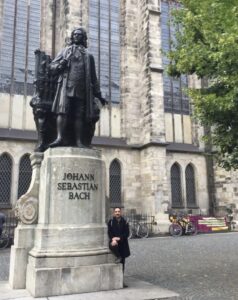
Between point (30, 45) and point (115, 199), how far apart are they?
10179 mm

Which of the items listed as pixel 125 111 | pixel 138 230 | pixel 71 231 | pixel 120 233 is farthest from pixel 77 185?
pixel 125 111

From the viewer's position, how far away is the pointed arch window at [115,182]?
781 inches

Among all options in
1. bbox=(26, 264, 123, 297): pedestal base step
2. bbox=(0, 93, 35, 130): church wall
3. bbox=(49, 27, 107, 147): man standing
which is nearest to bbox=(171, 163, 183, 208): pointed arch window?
bbox=(0, 93, 35, 130): church wall

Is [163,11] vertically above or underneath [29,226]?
above

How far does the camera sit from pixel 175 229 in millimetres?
17859

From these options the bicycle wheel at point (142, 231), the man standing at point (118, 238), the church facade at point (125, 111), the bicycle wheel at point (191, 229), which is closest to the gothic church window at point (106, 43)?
the church facade at point (125, 111)

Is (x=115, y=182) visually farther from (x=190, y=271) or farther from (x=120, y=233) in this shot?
(x=120, y=233)

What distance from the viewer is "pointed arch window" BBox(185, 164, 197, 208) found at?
21969 millimetres

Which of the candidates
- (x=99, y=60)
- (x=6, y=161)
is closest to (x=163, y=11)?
(x=99, y=60)

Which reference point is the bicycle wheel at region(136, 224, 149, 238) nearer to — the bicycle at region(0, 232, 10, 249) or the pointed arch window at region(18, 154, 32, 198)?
the pointed arch window at region(18, 154, 32, 198)

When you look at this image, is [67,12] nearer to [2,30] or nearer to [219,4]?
[2,30]

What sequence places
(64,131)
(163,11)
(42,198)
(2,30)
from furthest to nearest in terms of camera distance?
(163,11) → (2,30) → (64,131) → (42,198)

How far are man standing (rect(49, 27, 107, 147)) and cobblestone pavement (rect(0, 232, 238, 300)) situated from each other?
300cm

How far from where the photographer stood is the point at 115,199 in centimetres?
1983
